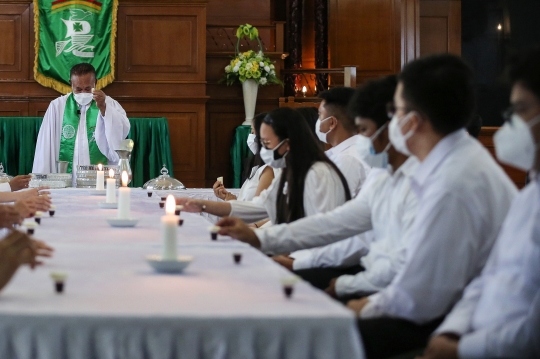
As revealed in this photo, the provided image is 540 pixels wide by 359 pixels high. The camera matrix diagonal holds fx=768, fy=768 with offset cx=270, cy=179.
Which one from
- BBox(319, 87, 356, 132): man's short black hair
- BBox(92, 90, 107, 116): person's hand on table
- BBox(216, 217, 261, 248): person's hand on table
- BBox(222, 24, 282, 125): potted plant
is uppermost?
BBox(222, 24, 282, 125): potted plant

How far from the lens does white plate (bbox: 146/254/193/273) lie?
1.88 meters

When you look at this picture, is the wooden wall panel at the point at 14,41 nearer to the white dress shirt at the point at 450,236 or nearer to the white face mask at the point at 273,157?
the white face mask at the point at 273,157

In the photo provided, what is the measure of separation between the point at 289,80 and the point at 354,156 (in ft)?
18.3

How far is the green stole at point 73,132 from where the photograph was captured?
6965mm

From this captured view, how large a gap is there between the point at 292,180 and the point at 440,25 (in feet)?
24.1

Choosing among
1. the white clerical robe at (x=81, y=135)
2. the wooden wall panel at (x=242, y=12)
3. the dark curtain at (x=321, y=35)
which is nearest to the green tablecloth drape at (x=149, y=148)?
the white clerical robe at (x=81, y=135)

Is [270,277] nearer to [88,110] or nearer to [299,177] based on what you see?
[299,177]

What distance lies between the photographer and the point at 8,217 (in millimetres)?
2898

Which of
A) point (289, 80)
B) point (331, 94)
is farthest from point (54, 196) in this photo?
point (289, 80)

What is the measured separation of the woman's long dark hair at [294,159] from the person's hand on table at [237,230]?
Result: 2.51 ft

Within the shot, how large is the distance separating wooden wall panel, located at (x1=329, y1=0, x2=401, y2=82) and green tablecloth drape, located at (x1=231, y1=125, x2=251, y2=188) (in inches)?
82.5

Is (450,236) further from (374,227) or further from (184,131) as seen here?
(184,131)

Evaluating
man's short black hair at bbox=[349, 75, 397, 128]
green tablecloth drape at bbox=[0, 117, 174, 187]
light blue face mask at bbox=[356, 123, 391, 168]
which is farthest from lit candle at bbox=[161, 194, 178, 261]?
green tablecloth drape at bbox=[0, 117, 174, 187]

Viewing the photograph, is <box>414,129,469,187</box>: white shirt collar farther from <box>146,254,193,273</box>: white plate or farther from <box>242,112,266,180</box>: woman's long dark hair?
<box>242,112,266,180</box>: woman's long dark hair
